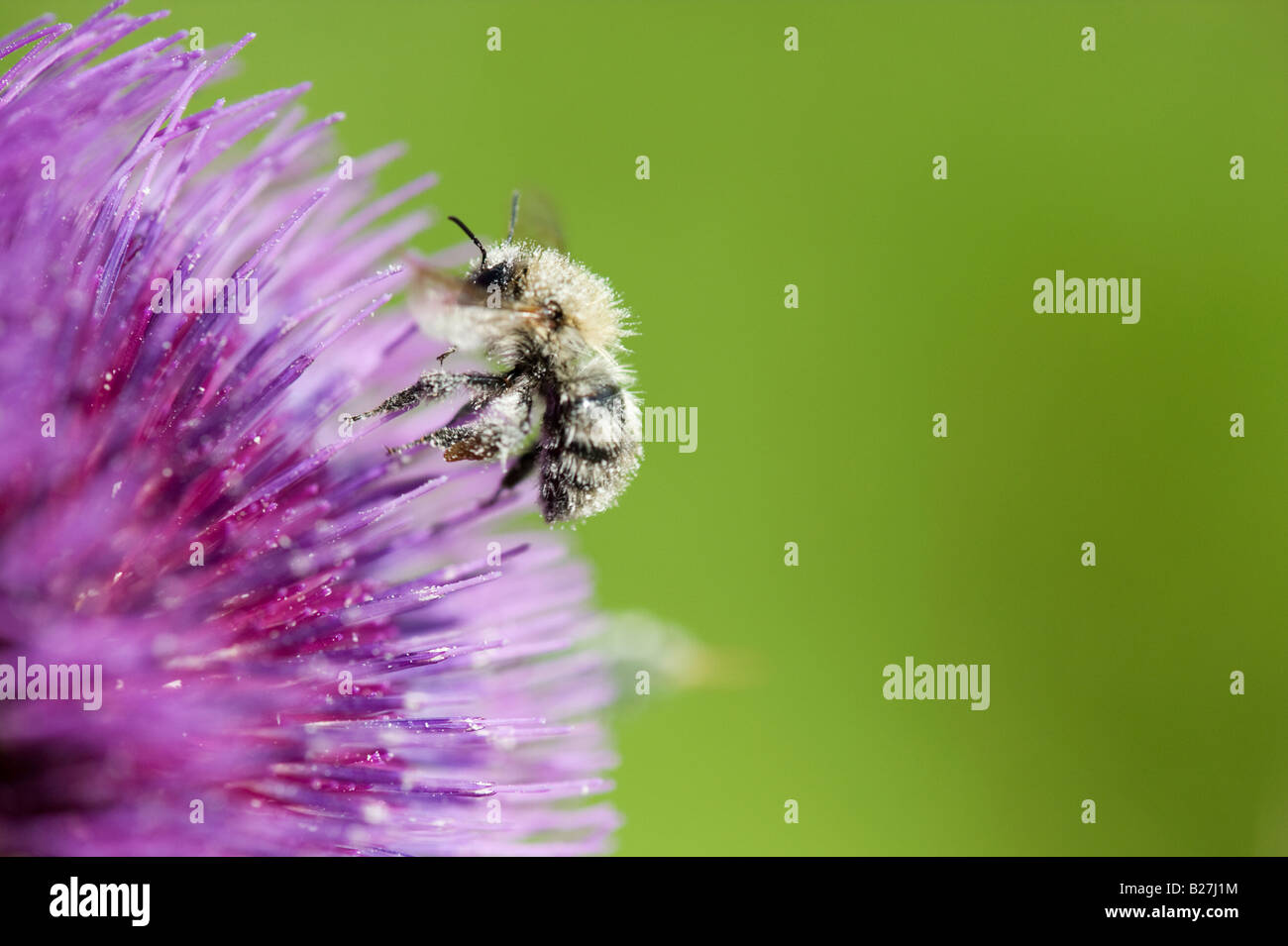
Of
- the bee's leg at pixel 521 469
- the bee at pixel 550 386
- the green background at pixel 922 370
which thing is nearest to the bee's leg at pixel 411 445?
the bee at pixel 550 386

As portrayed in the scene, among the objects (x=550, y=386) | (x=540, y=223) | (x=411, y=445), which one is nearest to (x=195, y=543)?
(x=411, y=445)

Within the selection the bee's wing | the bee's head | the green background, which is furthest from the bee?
the green background

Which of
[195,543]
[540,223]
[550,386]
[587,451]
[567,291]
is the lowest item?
[195,543]

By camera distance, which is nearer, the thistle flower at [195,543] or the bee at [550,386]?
the thistle flower at [195,543]

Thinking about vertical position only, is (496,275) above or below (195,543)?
above

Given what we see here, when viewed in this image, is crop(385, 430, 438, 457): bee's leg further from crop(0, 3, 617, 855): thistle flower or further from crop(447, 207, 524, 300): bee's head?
crop(447, 207, 524, 300): bee's head

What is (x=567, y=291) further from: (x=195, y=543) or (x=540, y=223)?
(x=195, y=543)

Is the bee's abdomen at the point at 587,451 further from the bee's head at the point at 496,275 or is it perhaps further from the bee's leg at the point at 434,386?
the bee's head at the point at 496,275
